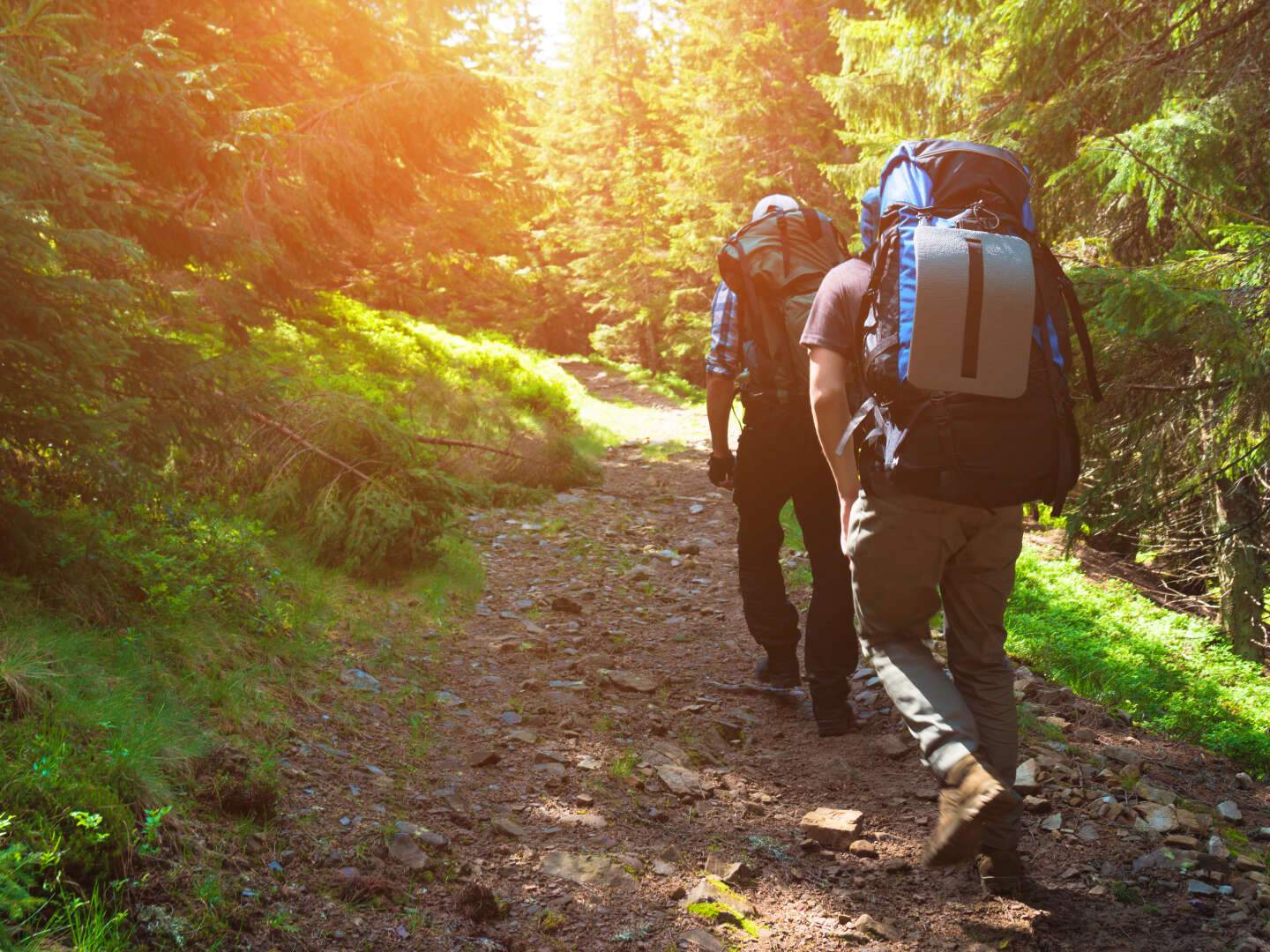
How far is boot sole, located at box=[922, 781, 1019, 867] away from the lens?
2.42m

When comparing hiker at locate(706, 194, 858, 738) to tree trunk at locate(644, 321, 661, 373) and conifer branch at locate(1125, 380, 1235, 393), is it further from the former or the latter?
tree trunk at locate(644, 321, 661, 373)

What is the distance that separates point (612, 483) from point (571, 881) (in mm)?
8173

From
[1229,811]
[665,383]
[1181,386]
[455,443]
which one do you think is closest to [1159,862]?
[1229,811]

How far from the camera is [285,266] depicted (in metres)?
8.51

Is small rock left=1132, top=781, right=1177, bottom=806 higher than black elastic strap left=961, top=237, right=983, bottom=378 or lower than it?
lower

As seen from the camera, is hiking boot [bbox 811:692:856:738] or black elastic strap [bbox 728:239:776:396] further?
hiking boot [bbox 811:692:856:738]

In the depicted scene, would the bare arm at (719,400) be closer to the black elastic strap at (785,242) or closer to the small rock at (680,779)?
the black elastic strap at (785,242)

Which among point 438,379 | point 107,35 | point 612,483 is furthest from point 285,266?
point 612,483

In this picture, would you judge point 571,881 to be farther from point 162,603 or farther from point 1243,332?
point 1243,332

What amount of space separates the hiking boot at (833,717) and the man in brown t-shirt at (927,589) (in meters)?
1.28

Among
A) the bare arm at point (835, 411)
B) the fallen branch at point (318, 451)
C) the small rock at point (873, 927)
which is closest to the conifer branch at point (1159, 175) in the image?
the bare arm at point (835, 411)

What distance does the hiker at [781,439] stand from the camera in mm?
3996

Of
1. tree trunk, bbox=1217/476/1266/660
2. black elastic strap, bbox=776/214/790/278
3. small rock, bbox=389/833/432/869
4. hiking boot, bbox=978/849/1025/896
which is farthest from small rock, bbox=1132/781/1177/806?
tree trunk, bbox=1217/476/1266/660

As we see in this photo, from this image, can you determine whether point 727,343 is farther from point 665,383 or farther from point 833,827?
point 665,383
